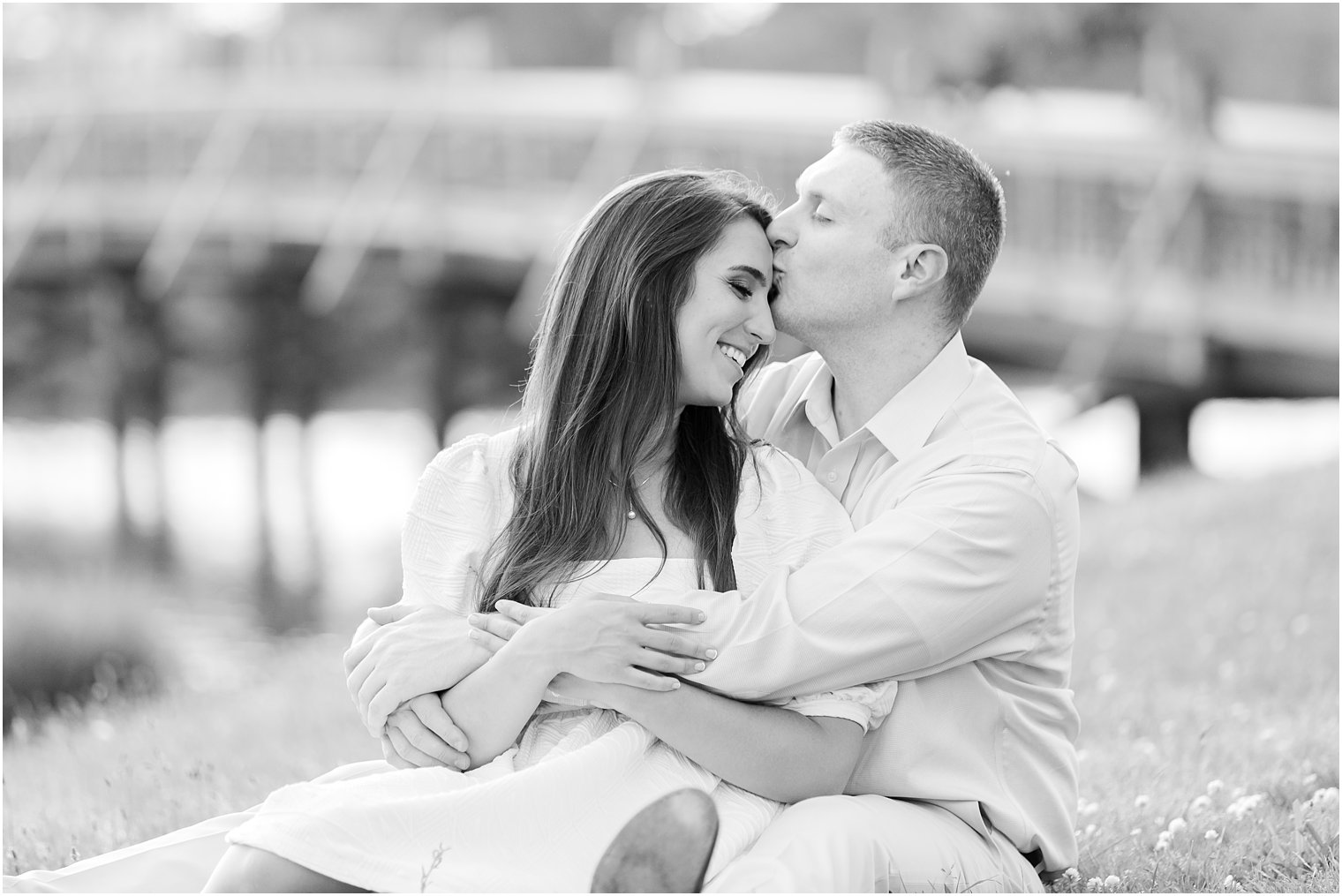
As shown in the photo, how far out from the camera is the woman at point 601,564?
209cm

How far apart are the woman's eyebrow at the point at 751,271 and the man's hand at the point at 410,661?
0.76 m

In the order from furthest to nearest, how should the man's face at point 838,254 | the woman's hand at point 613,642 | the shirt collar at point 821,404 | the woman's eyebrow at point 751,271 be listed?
the shirt collar at point 821,404
the man's face at point 838,254
the woman's eyebrow at point 751,271
the woman's hand at point 613,642

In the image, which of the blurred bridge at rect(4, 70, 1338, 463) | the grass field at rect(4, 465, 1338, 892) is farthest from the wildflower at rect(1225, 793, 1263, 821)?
the blurred bridge at rect(4, 70, 1338, 463)

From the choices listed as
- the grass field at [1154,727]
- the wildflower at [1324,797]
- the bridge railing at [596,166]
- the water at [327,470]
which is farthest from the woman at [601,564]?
the water at [327,470]

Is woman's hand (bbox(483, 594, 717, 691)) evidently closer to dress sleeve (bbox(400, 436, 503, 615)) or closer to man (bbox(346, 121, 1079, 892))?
man (bbox(346, 121, 1079, 892))

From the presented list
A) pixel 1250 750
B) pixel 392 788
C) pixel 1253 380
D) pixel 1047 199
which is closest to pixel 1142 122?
pixel 1047 199

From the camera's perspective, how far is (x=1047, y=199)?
897 cm

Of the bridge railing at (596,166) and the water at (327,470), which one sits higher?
the bridge railing at (596,166)

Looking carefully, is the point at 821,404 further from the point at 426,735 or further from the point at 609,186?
the point at 609,186

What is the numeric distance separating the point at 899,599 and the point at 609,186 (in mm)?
9900

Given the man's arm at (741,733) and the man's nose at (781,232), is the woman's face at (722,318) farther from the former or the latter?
the man's arm at (741,733)

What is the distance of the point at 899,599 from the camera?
89.0 inches

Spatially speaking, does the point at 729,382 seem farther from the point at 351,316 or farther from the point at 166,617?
the point at 351,316

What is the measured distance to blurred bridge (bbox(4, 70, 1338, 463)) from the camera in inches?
328
